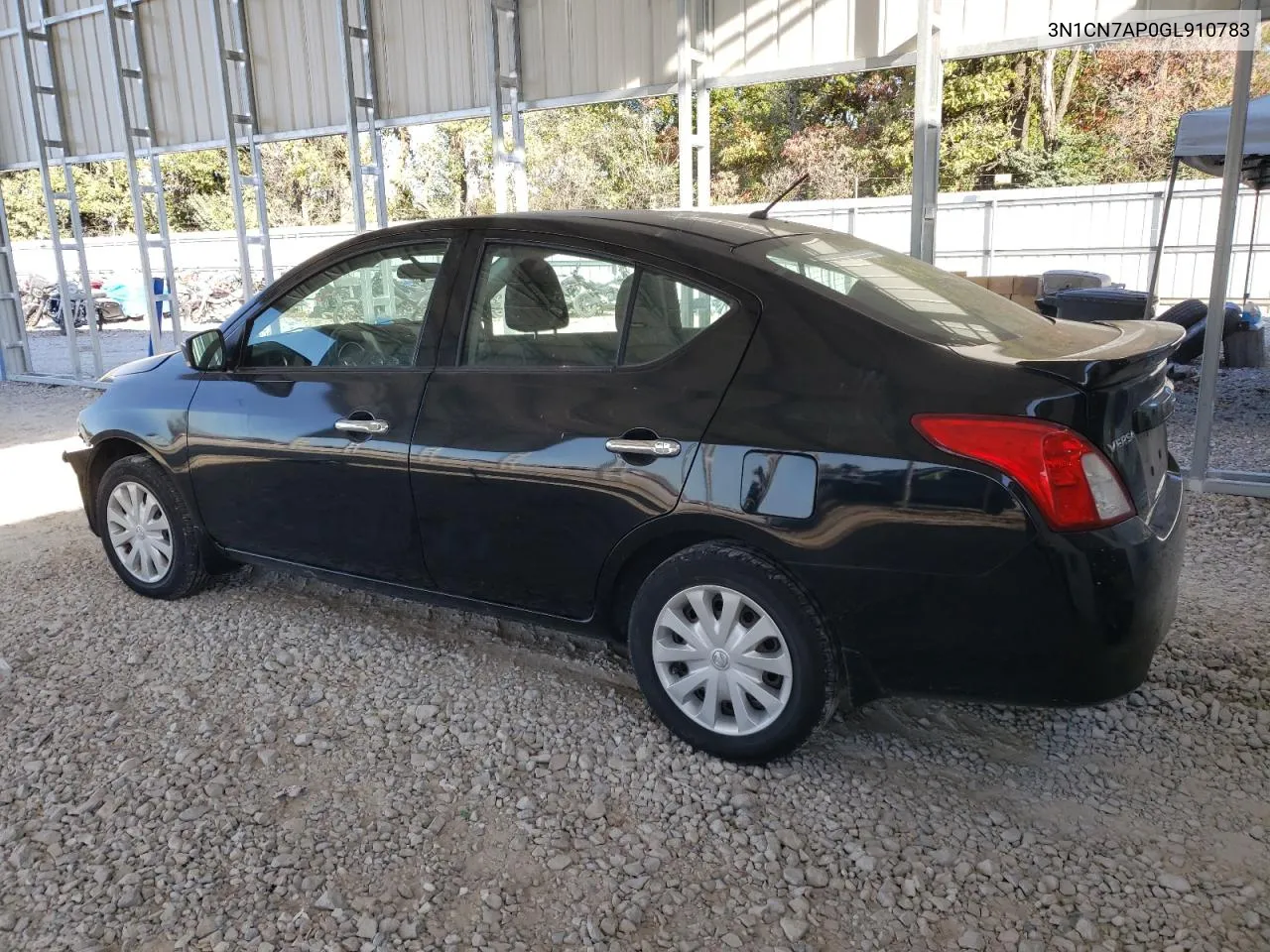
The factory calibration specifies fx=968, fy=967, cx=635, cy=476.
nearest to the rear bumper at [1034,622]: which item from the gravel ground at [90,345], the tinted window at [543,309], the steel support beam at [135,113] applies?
the tinted window at [543,309]

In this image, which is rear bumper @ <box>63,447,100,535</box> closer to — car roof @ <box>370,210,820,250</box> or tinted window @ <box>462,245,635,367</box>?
car roof @ <box>370,210,820,250</box>

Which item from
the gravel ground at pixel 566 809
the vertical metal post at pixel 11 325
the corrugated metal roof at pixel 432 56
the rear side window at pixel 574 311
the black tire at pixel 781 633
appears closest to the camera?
the gravel ground at pixel 566 809

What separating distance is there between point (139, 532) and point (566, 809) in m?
2.63

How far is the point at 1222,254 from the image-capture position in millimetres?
5266

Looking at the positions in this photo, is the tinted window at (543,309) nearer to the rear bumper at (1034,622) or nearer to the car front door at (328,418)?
the car front door at (328,418)

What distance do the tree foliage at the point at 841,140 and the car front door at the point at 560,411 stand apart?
2079 centimetres

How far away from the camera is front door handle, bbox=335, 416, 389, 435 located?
10.9ft

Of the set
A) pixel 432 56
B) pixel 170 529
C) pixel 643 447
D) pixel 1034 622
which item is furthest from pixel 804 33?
pixel 1034 622

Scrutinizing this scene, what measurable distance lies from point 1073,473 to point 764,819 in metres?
1.21

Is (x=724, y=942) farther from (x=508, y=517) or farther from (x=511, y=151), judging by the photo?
(x=511, y=151)

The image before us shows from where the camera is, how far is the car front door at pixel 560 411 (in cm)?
275

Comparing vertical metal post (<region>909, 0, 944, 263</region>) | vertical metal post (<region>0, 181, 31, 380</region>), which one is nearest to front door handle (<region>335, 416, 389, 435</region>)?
vertical metal post (<region>909, 0, 944, 263</region>)

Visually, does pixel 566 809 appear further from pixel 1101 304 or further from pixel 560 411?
pixel 1101 304

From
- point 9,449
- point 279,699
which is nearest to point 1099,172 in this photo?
point 9,449
